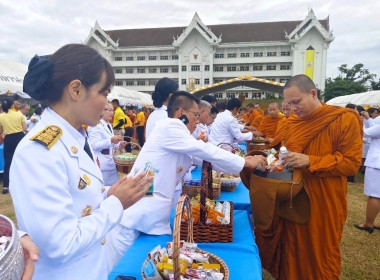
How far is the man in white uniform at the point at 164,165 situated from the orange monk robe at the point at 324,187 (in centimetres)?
59

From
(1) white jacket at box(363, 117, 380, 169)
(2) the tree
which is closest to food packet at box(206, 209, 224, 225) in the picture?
(1) white jacket at box(363, 117, 380, 169)

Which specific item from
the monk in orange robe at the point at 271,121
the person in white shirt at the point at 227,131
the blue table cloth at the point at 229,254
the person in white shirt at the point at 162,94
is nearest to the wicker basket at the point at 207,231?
the blue table cloth at the point at 229,254

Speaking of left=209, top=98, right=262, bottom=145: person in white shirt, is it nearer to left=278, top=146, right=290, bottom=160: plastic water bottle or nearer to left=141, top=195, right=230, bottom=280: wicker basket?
left=278, top=146, right=290, bottom=160: plastic water bottle

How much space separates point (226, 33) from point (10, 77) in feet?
145

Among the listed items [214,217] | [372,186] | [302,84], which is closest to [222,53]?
[372,186]

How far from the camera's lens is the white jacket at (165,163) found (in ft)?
6.64

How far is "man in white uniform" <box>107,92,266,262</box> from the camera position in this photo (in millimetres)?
2020

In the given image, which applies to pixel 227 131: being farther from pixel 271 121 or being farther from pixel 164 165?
pixel 164 165

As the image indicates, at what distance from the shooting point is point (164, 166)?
214 cm

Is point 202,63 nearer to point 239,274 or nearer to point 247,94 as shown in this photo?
point 247,94

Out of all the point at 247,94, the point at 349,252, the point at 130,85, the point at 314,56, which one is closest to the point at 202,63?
the point at 247,94

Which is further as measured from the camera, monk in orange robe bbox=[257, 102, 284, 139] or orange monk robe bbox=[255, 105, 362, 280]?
monk in orange robe bbox=[257, 102, 284, 139]

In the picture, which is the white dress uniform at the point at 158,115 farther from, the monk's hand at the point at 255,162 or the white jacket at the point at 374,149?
the white jacket at the point at 374,149

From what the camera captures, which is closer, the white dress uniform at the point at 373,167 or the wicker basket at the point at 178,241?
the wicker basket at the point at 178,241
